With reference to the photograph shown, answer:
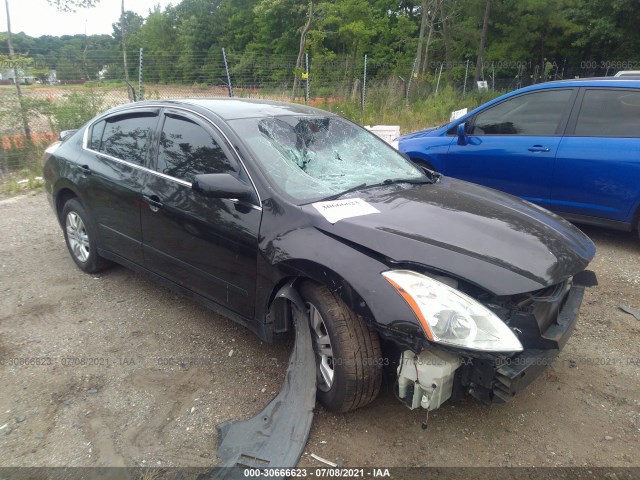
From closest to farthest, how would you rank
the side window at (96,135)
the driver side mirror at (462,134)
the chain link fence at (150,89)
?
1. the side window at (96,135)
2. the driver side mirror at (462,134)
3. the chain link fence at (150,89)

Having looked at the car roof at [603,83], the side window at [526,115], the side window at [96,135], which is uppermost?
the car roof at [603,83]

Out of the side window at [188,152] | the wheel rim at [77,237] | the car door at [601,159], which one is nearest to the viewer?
the side window at [188,152]

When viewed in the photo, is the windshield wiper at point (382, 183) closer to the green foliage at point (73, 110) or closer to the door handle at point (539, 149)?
the door handle at point (539, 149)

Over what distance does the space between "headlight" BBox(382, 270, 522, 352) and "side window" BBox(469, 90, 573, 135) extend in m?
3.66

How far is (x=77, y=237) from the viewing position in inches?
171

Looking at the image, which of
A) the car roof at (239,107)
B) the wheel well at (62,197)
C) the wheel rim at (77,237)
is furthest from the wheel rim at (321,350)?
the wheel well at (62,197)

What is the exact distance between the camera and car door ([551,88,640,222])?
449 cm

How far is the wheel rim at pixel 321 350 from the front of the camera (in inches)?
98.0

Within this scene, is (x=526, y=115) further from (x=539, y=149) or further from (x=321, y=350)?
(x=321, y=350)

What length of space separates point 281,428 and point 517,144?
414 cm

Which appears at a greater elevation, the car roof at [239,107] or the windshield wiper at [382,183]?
the car roof at [239,107]

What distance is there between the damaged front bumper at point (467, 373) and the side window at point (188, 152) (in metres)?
1.57

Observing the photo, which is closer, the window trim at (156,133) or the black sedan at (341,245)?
the black sedan at (341,245)

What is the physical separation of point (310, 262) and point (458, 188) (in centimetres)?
149
